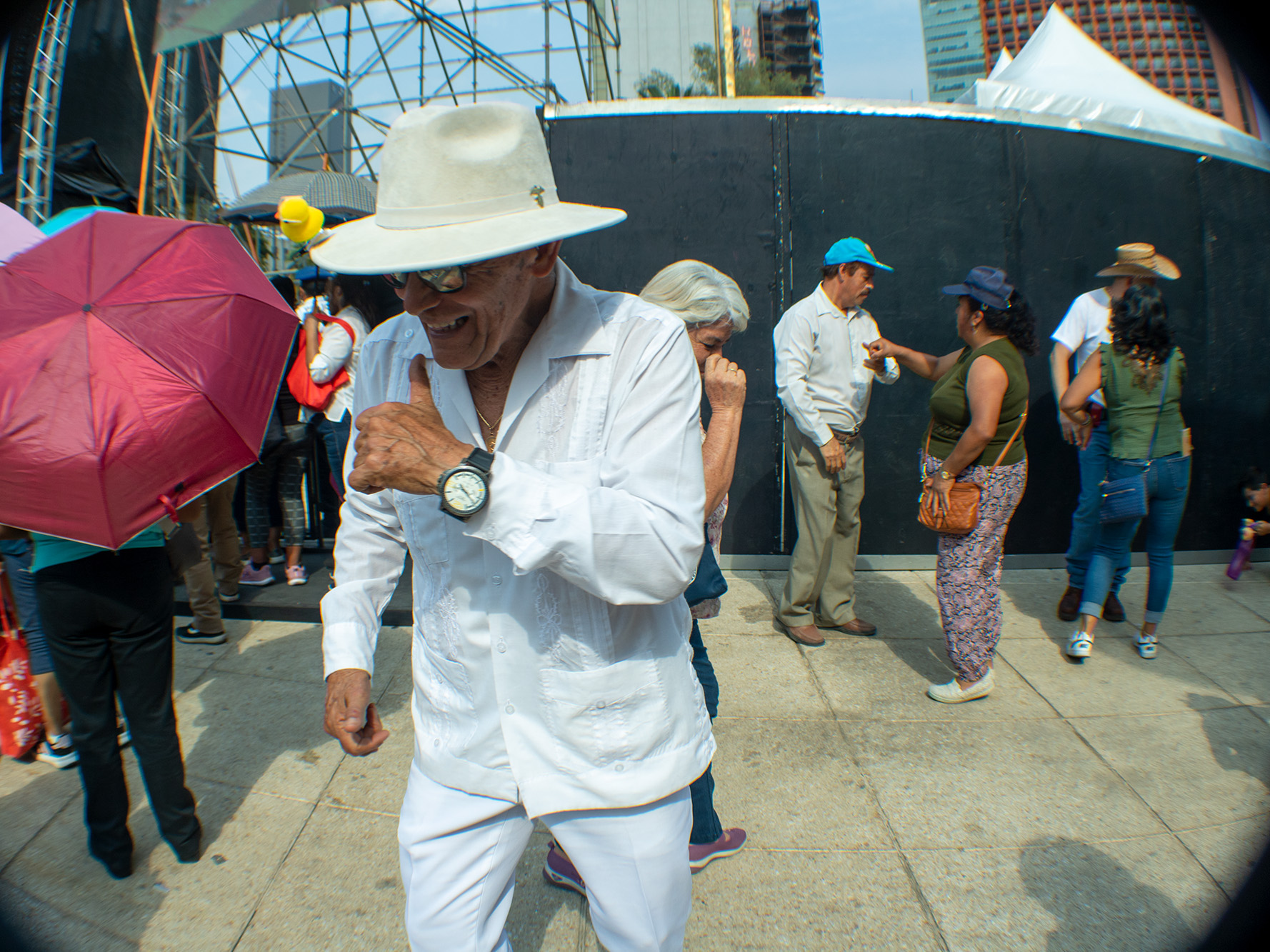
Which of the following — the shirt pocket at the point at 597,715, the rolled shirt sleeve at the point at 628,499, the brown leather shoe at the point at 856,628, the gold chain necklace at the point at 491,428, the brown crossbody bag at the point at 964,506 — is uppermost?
the gold chain necklace at the point at 491,428

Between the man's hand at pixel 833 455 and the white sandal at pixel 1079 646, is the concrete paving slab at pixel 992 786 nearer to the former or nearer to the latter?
the white sandal at pixel 1079 646

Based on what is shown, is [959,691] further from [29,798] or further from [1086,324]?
[29,798]

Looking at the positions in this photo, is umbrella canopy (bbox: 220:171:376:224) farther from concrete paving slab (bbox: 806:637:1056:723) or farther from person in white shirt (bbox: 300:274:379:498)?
concrete paving slab (bbox: 806:637:1056:723)

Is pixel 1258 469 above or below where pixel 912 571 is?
above

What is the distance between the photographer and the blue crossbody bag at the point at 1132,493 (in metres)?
3.96

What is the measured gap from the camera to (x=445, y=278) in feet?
3.84

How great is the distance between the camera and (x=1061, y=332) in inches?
196

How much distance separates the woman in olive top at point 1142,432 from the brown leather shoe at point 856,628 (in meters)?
1.06

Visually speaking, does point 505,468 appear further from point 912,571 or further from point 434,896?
Result: point 912,571

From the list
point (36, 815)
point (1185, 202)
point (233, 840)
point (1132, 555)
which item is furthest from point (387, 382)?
point (1185, 202)

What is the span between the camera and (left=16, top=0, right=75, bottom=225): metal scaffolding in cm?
490

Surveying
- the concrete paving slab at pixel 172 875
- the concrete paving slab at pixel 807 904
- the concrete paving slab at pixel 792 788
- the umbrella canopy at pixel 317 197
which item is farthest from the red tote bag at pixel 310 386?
the concrete paving slab at pixel 807 904

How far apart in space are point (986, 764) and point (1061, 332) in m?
3.19

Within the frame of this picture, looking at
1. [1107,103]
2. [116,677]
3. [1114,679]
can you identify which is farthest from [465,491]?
[1107,103]
